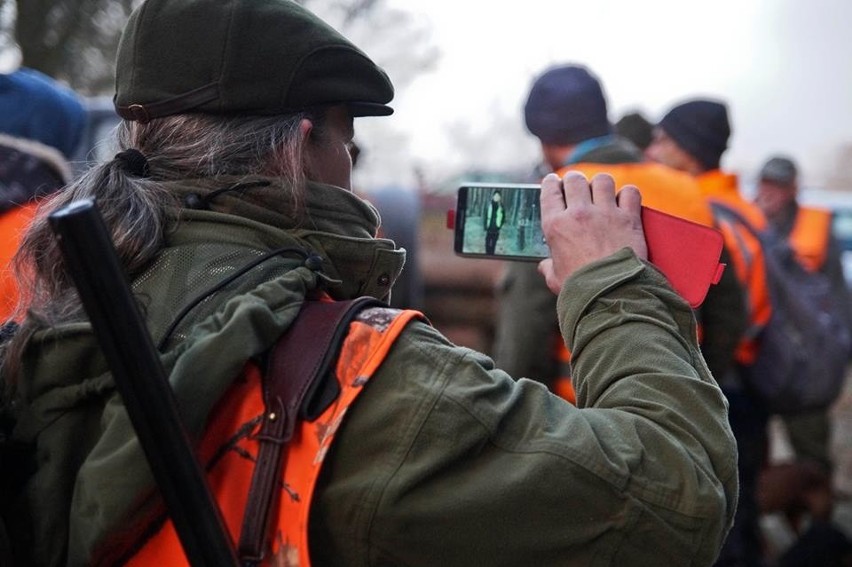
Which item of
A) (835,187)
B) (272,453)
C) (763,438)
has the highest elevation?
(272,453)

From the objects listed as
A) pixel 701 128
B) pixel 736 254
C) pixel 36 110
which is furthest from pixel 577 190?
pixel 701 128

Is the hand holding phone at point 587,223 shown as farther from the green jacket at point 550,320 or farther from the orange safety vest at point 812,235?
the orange safety vest at point 812,235

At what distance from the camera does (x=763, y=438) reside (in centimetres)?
398

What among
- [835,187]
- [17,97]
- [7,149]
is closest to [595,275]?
[7,149]

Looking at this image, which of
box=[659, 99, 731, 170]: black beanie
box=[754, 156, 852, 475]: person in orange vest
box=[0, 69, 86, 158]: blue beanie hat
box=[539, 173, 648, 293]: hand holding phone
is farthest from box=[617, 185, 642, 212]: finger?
box=[754, 156, 852, 475]: person in orange vest

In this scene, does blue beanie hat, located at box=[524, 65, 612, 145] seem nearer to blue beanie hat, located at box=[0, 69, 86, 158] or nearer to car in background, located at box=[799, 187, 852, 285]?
blue beanie hat, located at box=[0, 69, 86, 158]

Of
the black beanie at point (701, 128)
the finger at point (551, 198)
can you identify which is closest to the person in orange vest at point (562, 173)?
the black beanie at point (701, 128)

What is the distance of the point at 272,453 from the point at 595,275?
0.51 m

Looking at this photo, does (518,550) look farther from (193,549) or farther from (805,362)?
(805,362)

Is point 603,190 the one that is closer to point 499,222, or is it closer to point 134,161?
point 499,222

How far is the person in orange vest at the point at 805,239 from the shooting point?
5473mm

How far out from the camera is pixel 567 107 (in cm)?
357

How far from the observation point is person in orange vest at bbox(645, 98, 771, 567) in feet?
12.2

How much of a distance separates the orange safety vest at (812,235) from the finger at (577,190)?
164 inches
